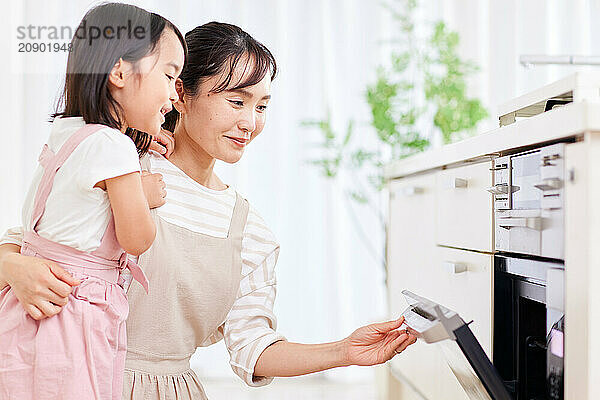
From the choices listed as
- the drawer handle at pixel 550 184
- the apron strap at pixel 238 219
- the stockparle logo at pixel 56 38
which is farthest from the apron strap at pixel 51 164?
the drawer handle at pixel 550 184

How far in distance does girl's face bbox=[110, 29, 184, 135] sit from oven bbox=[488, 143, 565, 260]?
0.54 meters

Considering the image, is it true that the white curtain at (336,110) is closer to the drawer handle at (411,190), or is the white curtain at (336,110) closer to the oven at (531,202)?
the drawer handle at (411,190)

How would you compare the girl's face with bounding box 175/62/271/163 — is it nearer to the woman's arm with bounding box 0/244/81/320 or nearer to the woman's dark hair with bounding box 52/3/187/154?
the woman's dark hair with bounding box 52/3/187/154

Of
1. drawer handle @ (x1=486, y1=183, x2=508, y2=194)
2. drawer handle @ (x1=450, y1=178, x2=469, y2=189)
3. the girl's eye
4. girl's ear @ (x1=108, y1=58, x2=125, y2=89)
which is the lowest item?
drawer handle @ (x1=486, y1=183, x2=508, y2=194)

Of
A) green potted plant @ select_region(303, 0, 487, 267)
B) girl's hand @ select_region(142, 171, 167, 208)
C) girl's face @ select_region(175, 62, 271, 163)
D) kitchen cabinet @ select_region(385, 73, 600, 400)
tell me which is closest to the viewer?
kitchen cabinet @ select_region(385, 73, 600, 400)

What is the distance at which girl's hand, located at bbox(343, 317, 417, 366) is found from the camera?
1123 millimetres

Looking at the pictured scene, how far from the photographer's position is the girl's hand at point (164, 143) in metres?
1.23

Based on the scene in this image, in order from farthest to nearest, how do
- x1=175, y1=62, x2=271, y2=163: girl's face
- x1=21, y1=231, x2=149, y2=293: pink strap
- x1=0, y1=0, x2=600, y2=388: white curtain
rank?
x1=0, y1=0, x2=600, y2=388: white curtain
x1=175, y1=62, x2=271, y2=163: girl's face
x1=21, y1=231, x2=149, y2=293: pink strap

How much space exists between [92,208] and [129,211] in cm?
6

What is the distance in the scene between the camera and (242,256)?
1.28 meters

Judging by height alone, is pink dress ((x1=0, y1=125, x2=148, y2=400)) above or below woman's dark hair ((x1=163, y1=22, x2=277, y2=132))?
below

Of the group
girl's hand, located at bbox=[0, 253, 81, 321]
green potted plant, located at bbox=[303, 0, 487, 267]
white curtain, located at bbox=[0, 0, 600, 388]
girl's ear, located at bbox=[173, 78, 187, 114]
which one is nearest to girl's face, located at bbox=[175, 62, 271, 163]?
girl's ear, located at bbox=[173, 78, 187, 114]

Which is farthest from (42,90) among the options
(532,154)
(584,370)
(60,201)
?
(584,370)

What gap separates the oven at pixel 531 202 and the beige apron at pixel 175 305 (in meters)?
0.45
